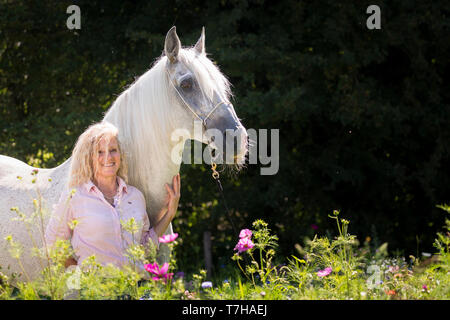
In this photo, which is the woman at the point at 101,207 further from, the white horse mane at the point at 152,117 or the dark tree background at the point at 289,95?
the dark tree background at the point at 289,95

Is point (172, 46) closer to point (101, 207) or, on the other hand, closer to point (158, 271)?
point (101, 207)

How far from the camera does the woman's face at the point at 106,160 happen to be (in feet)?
8.56

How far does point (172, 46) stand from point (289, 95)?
2.95 m

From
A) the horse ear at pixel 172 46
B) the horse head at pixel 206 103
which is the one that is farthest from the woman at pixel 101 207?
the horse ear at pixel 172 46

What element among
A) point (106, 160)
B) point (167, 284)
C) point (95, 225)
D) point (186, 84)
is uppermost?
point (186, 84)

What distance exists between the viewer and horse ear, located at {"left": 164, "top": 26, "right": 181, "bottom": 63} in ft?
8.90

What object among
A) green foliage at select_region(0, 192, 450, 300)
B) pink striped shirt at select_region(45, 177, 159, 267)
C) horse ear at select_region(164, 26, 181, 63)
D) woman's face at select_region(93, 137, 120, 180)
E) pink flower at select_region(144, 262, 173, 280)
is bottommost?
green foliage at select_region(0, 192, 450, 300)

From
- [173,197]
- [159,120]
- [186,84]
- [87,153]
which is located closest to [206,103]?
[186,84]

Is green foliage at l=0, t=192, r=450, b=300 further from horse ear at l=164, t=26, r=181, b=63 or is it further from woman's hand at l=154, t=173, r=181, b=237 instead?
horse ear at l=164, t=26, r=181, b=63

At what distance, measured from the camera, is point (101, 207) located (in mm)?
2551

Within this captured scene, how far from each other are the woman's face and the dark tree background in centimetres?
303

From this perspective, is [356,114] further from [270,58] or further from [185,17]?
[185,17]

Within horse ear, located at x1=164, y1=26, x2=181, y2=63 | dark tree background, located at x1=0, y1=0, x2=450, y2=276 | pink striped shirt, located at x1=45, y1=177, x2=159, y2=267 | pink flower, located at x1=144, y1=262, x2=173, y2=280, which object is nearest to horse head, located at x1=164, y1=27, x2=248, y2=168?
horse ear, located at x1=164, y1=26, x2=181, y2=63

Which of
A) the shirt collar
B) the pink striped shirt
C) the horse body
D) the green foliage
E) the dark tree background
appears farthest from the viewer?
the dark tree background
